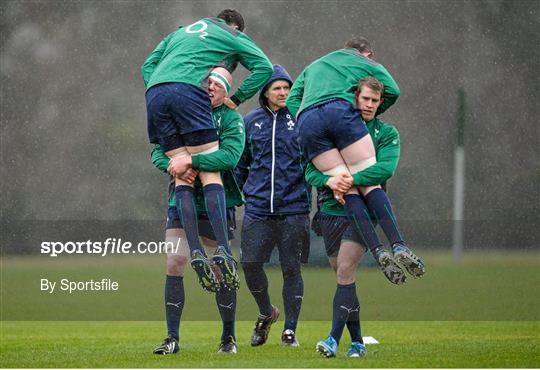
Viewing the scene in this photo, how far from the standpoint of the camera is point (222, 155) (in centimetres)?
456

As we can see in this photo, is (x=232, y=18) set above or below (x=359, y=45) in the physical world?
above

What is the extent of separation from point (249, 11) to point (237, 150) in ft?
31.3

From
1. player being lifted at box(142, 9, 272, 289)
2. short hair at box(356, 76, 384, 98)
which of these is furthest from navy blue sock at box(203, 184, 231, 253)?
short hair at box(356, 76, 384, 98)

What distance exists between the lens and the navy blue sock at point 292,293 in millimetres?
5242

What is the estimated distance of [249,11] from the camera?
1396cm

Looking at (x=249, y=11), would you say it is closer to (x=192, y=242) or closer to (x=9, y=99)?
(x=9, y=99)

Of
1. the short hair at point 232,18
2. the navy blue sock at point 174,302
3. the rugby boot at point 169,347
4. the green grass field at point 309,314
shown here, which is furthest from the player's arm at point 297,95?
the rugby boot at point 169,347

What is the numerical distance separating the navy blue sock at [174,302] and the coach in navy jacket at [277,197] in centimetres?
58

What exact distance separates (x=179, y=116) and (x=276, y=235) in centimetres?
102

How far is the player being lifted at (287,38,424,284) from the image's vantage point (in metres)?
4.38

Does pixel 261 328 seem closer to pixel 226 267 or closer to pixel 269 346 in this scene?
pixel 269 346

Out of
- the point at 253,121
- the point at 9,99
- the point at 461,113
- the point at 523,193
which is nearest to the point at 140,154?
the point at 9,99

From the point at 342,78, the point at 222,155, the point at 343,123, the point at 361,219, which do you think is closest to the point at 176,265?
the point at 222,155

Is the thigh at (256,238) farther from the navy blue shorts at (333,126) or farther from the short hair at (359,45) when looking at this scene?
the short hair at (359,45)
